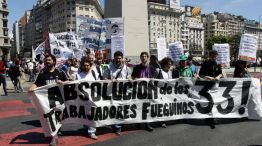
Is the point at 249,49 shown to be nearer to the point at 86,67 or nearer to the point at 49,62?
the point at 86,67

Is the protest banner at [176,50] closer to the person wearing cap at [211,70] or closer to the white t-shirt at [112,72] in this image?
the person wearing cap at [211,70]

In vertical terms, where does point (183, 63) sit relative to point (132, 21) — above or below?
below

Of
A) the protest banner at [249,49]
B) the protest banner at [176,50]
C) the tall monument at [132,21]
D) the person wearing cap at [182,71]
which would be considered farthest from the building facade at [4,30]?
the person wearing cap at [182,71]

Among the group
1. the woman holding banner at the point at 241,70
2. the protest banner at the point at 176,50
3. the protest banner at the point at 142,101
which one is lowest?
the protest banner at the point at 142,101

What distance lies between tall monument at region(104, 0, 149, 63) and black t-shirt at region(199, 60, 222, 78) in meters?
15.2

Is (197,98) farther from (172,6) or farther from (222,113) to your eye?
(172,6)

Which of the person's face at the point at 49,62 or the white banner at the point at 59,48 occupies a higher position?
the white banner at the point at 59,48

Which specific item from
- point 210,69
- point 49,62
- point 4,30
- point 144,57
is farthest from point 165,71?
point 4,30

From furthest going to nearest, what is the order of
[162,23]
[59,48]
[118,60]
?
[162,23]
[59,48]
[118,60]

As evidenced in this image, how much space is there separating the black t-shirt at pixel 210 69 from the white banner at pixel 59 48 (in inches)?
277

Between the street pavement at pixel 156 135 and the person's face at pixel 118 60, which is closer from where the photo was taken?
the street pavement at pixel 156 135

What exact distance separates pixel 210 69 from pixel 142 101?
184 centimetres

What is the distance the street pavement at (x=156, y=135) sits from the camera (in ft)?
20.7

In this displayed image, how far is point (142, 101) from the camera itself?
286 inches
